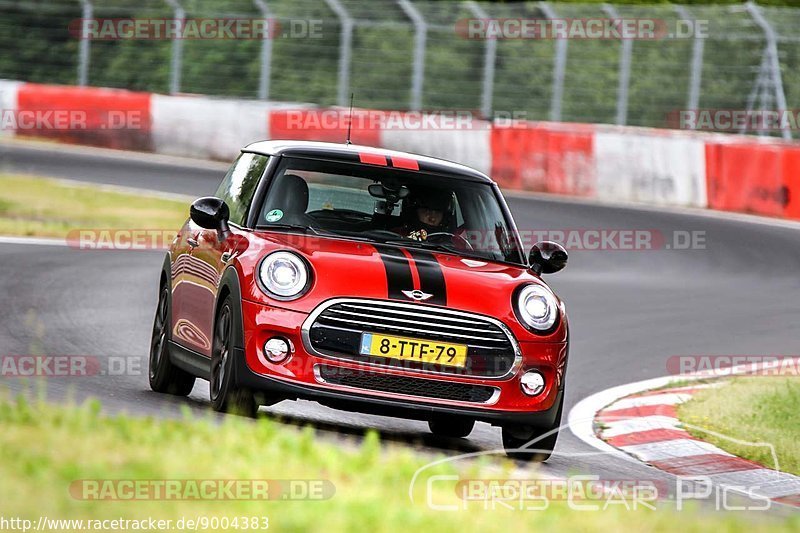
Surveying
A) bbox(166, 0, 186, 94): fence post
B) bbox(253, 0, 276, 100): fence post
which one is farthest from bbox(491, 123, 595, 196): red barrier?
bbox(166, 0, 186, 94): fence post

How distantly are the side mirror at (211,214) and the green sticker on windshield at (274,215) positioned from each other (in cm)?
25

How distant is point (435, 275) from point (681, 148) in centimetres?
1590

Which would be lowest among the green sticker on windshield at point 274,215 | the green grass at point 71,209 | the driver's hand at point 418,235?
the green grass at point 71,209

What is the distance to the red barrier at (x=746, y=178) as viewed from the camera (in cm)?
2181

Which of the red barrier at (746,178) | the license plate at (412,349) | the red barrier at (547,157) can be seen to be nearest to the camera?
the license plate at (412,349)

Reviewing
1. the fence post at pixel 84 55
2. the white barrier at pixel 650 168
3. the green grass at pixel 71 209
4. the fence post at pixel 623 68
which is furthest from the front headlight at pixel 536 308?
the fence post at pixel 84 55

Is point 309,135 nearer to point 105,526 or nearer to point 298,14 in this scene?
point 298,14

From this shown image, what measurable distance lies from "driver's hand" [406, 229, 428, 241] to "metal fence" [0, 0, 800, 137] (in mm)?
17127

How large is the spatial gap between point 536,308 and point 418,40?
754 inches

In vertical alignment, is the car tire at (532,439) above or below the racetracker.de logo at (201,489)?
below

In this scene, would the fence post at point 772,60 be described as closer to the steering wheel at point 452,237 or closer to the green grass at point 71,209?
the green grass at point 71,209

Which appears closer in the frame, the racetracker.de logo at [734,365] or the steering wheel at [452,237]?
the steering wheel at [452,237]

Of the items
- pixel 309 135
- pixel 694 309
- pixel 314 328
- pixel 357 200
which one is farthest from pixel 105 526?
pixel 309 135

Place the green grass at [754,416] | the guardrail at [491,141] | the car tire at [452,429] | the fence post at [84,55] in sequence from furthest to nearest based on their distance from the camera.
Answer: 1. the fence post at [84,55]
2. the guardrail at [491,141]
3. the green grass at [754,416]
4. the car tire at [452,429]
